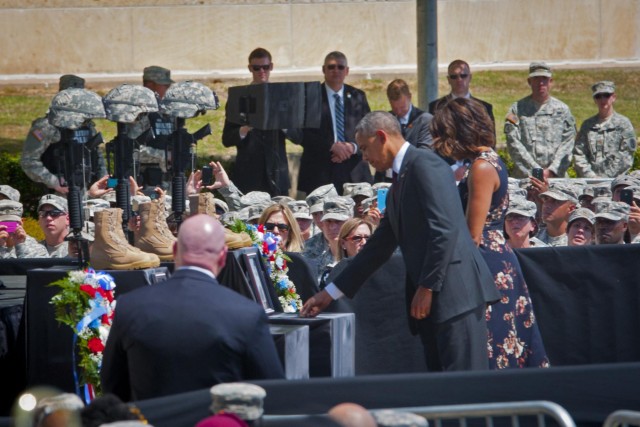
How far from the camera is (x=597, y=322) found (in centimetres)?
902

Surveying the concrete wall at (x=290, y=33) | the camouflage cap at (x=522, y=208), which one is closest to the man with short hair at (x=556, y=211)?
the camouflage cap at (x=522, y=208)

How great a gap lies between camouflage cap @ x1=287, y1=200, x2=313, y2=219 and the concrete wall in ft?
30.2

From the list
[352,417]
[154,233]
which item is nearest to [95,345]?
[154,233]

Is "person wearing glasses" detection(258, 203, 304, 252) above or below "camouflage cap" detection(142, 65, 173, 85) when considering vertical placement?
below

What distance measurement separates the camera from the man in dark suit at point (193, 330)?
5234mm

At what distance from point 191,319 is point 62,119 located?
325 cm

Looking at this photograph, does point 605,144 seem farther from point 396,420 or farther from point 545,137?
point 396,420

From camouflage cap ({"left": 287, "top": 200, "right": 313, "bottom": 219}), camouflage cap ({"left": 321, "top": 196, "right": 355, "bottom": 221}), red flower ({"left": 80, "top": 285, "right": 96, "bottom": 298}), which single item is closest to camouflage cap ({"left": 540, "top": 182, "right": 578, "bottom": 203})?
camouflage cap ({"left": 321, "top": 196, "right": 355, "bottom": 221})

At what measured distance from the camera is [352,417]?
4.38m

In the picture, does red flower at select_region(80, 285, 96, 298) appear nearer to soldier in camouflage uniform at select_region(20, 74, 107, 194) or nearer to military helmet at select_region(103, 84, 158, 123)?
→ military helmet at select_region(103, 84, 158, 123)

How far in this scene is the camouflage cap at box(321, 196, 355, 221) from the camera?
34.3 feet

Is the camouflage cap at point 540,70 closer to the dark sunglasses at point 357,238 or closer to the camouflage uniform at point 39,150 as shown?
the camouflage uniform at point 39,150

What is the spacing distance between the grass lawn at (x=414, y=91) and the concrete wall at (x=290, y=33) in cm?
54

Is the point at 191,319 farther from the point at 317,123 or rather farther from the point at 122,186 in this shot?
the point at 317,123
